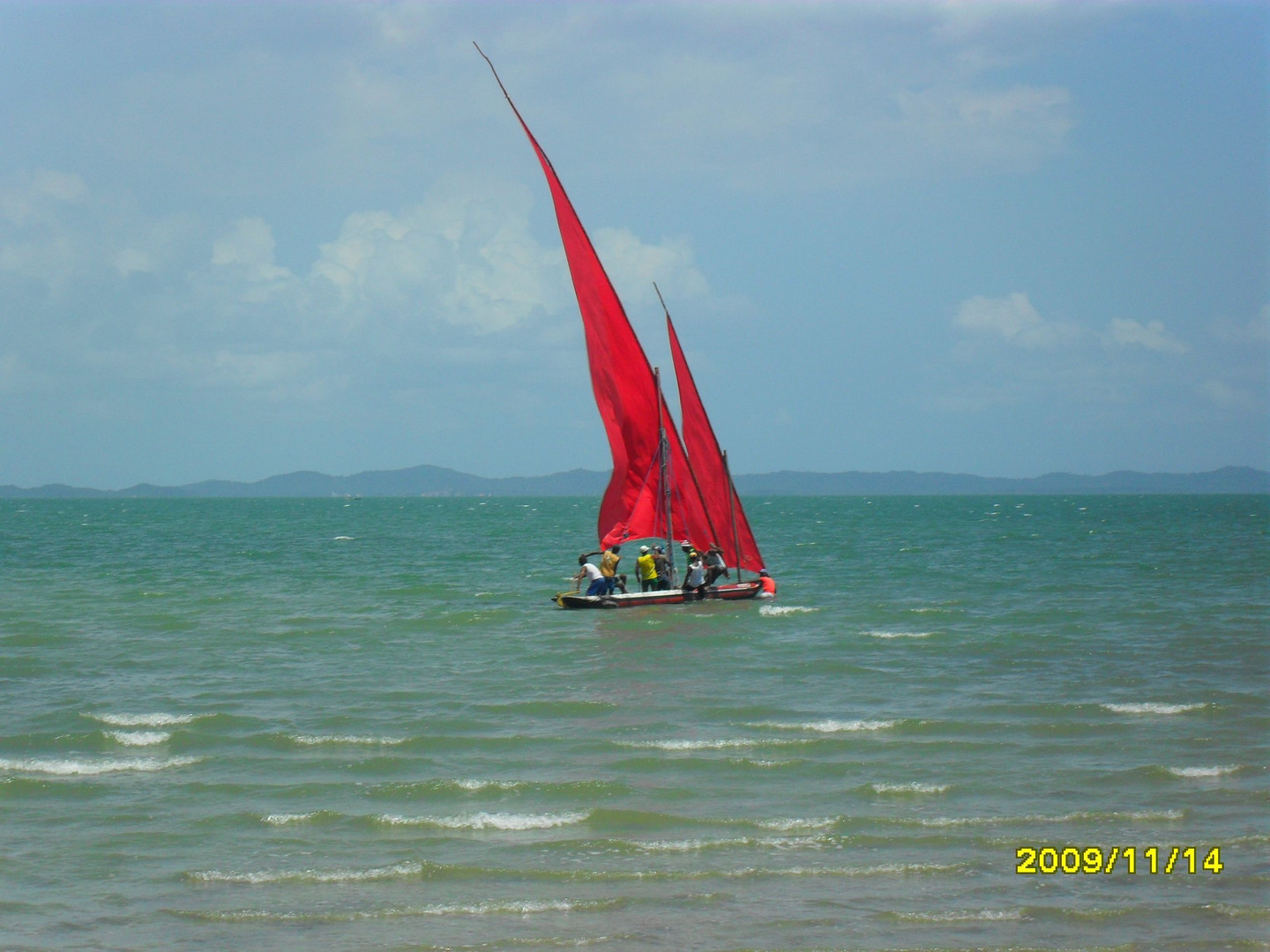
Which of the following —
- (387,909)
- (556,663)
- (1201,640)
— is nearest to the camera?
(387,909)

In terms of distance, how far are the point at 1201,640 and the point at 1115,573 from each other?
18618 mm

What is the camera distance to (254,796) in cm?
1348

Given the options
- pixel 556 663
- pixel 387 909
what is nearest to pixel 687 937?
pixel 387 909

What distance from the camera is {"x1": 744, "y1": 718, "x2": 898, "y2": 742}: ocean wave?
53.5 ft

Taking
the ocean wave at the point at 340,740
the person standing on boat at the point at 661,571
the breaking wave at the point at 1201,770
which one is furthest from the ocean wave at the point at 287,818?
the person standing on boat at the point at 661,571

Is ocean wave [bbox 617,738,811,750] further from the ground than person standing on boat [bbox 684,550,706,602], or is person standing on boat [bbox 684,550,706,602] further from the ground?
person standing on boat [bbox 684,550,706,602]

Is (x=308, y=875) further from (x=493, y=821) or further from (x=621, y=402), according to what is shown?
(x=621, y=402)

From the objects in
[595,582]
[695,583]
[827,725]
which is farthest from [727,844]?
[695,583]

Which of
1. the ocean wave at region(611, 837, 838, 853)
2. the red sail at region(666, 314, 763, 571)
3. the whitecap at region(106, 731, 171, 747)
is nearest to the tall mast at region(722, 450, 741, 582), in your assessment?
the red sail at region(666, 314, 763, 571)

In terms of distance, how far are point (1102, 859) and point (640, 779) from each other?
5.04m

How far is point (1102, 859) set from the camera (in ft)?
36.0

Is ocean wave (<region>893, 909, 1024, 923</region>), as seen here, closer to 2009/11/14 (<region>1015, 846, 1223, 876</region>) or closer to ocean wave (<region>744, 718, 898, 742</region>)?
2009/11/14 (<region>1015, 846, 1223, 876</region>)

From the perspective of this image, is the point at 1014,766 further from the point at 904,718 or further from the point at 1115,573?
the point at 1115,573

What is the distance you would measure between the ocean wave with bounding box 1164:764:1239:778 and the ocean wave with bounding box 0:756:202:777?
1170cm
